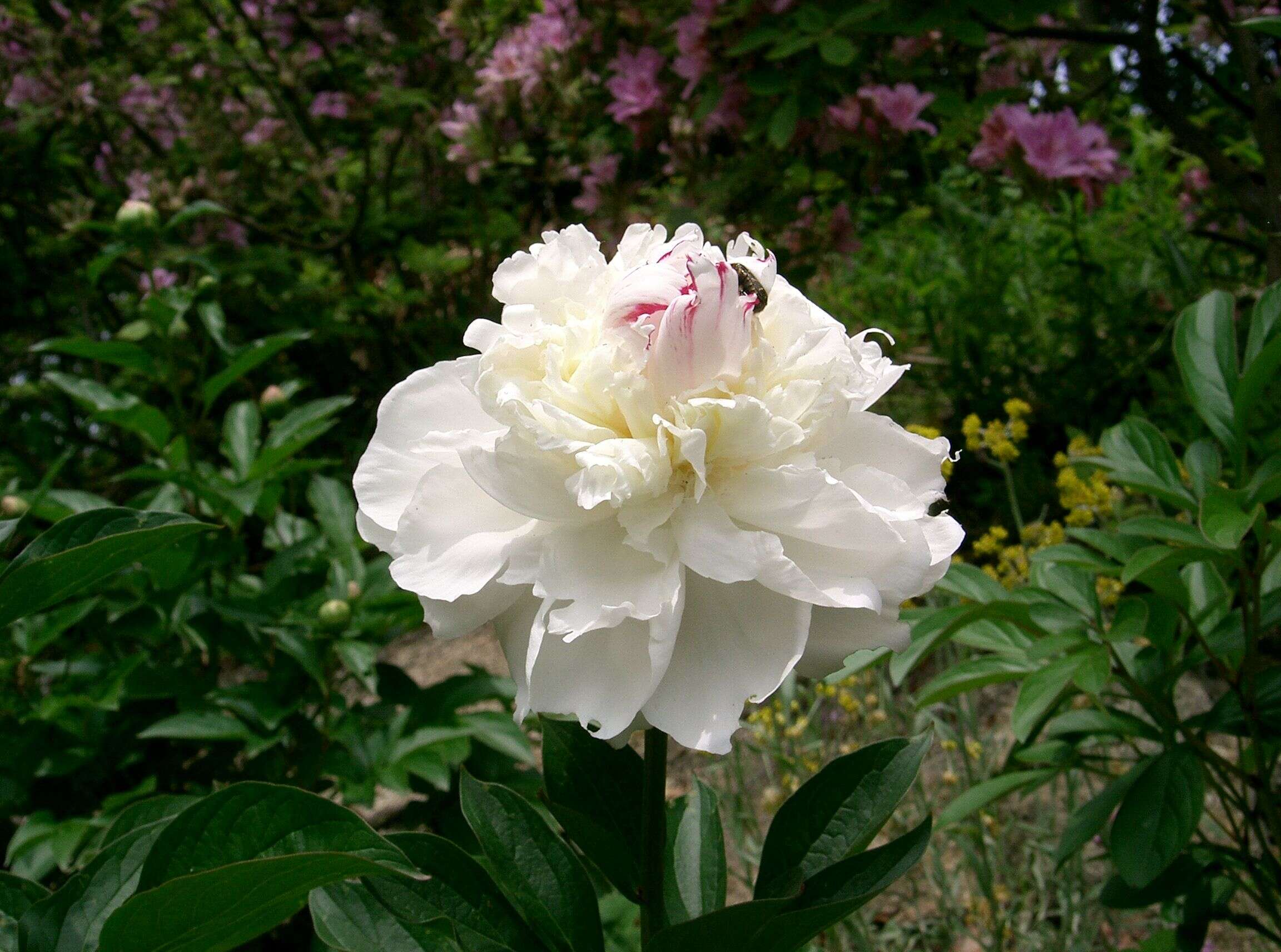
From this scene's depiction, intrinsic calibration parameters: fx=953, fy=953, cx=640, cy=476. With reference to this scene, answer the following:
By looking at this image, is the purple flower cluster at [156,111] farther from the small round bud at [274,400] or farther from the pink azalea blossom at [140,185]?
the small round bud at [274,400]

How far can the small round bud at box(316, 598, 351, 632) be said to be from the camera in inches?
49.5

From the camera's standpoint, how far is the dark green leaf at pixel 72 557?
2.06ft

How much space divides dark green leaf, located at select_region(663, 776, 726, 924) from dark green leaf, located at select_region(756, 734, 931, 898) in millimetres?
47

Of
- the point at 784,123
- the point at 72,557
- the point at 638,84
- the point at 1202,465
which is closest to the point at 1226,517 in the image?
the point at 1202,465

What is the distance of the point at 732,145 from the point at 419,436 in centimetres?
185

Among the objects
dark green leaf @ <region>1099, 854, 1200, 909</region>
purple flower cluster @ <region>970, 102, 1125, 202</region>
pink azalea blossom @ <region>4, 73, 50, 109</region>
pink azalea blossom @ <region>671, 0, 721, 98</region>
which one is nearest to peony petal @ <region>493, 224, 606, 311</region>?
dark green leaf @ <region>1099, 854, 1200, 909</region>

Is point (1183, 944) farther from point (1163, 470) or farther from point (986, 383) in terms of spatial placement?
point (986, 383)

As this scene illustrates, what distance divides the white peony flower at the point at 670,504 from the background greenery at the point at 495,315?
205 millimetres

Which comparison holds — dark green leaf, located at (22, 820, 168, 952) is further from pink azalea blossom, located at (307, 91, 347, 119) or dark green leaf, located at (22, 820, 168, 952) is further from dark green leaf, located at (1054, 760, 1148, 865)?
pink azalea blossom, located at (307, 91, 347, 119)

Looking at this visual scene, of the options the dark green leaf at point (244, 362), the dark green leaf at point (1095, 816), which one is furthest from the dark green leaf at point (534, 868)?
the dark green leaf at point (244, 362)

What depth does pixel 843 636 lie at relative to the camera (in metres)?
0.54

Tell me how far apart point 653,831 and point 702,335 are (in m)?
0.31

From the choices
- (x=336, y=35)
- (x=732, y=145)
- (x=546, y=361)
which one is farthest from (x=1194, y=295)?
(x=336, y=35)

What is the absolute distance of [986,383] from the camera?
2.53 m
